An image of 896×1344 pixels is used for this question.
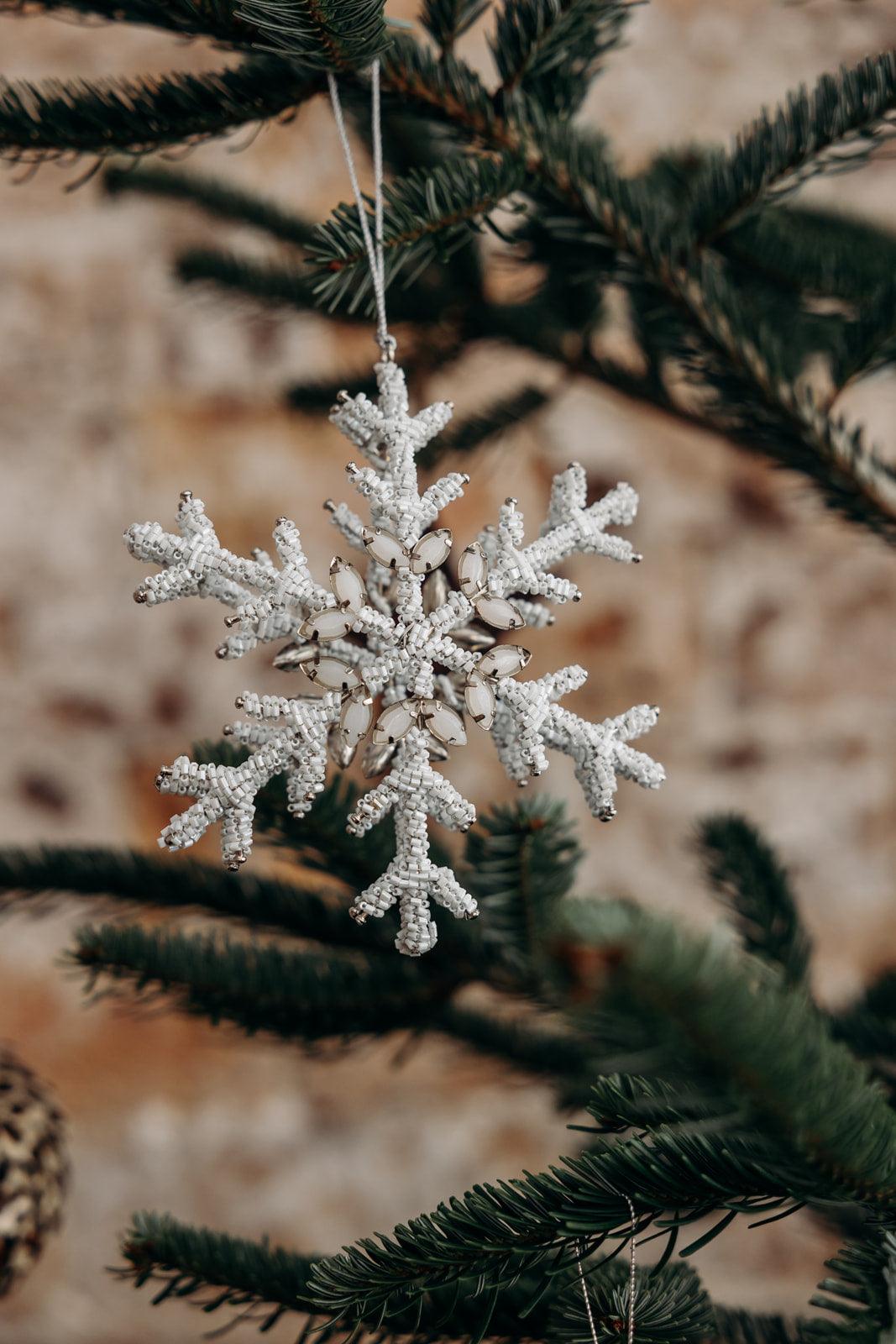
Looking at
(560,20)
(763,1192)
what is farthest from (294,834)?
(560,20)

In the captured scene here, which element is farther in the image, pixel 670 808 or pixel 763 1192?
pixel 670 808

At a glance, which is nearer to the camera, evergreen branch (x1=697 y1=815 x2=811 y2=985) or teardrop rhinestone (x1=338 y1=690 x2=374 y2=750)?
teardrop rhinestone (x1=338 y1=690 x2=374 y2=750)

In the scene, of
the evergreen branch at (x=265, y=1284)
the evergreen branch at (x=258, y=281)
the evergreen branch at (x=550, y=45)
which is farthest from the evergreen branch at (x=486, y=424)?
the evergreen branch at (x=265, y=1284)

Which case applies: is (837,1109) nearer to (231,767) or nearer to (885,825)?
(231,767)

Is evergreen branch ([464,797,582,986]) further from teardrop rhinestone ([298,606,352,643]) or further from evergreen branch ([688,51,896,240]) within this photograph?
evergreen branch ([688,51,896,240])

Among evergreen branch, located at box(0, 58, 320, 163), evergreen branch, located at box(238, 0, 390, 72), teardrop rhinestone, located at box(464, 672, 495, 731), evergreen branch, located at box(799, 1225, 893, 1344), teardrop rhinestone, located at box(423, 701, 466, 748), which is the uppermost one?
evergreen branch, located at box(238, 0, 390, 72)

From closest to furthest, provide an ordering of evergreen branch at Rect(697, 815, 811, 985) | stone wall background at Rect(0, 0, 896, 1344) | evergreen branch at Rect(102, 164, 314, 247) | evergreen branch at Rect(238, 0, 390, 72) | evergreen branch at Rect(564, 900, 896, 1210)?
1. evergreen branch at Rect(564, 900, 896, 1210)
2. evergreen branch at Rect(238, 0, 390, 72)
3. evergreen branch at Rect(697, 815, 811, 985)
4. evergreen branch at Rect(102, 164, 314, 247)
5. stone wall background at Rect(0, 0, 896, 1344)

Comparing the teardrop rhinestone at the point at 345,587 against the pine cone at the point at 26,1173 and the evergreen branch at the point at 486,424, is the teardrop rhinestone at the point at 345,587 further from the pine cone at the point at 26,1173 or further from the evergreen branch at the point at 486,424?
the pine cone at the point at 26,1173

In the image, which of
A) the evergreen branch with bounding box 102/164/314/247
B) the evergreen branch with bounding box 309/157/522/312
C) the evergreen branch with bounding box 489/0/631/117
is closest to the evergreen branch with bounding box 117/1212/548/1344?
the evergreen branch with bounding box 309/157/522/312
